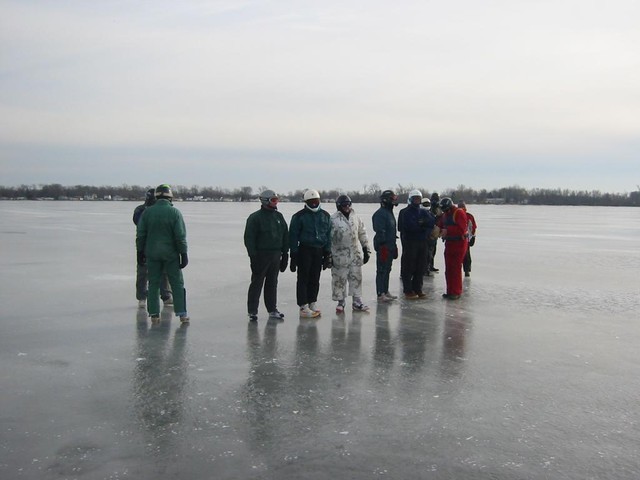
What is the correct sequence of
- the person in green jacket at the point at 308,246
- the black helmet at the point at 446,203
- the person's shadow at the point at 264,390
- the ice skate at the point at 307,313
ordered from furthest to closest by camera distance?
1. the black helmet at the point at 446,203
2. the person in green jacket at the point at 308,246
3. the ice skate at the point at 307,313
4. the person's shadow at the point at 264,390

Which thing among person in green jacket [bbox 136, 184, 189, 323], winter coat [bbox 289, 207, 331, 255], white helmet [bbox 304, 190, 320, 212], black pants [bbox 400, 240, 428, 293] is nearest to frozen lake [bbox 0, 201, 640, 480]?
person in green jacket [bbox 136, 184, 189, 323]

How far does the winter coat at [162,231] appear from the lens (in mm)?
7664

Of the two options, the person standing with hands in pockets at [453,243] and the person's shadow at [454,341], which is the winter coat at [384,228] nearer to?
the person standing with hands in pockets at [453,243]

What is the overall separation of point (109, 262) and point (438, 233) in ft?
26.9

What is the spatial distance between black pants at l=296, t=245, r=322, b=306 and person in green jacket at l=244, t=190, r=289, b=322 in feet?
1.21

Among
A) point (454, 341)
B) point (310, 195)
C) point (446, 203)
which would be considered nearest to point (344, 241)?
point (310, 195)

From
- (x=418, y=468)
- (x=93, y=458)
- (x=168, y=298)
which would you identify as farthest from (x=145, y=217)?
(x=418, y=468)

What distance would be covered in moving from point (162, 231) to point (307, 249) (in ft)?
6.58

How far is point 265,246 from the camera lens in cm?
803

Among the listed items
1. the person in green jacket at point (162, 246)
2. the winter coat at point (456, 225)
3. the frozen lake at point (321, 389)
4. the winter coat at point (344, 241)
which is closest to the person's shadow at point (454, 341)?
the frozen lake at point (321, 389)

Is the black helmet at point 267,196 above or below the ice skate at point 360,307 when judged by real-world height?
above

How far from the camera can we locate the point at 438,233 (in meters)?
10.3

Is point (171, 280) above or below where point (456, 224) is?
below

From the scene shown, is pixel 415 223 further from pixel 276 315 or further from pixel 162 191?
pixel 162 191
